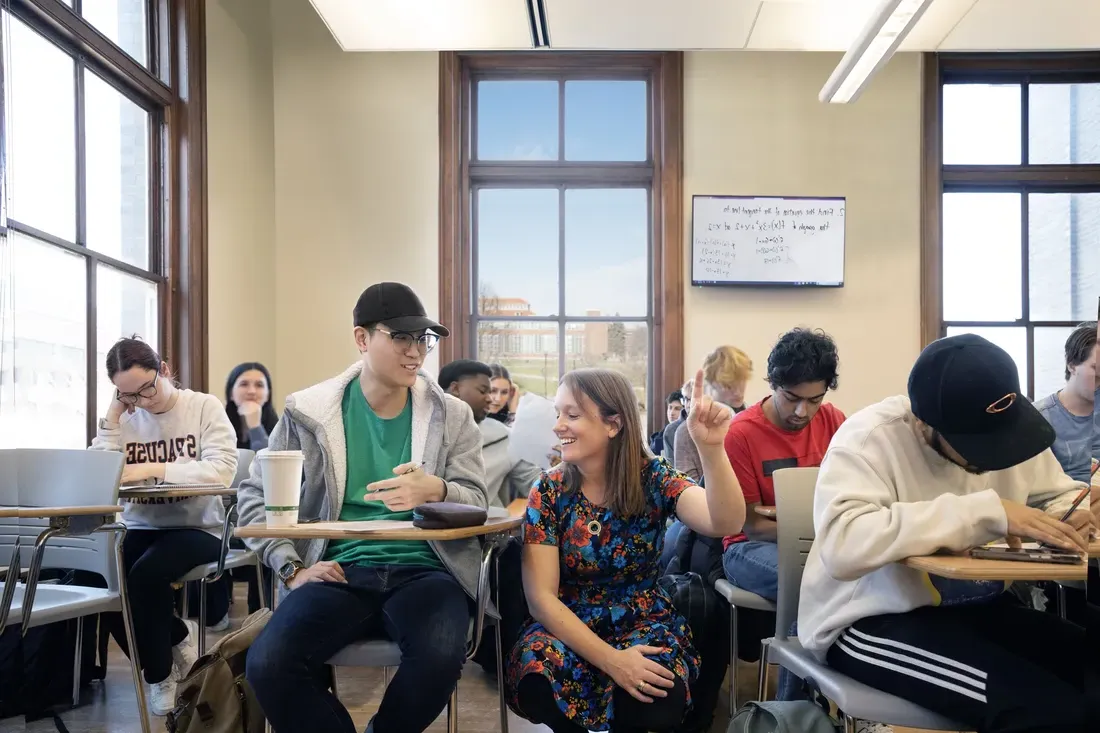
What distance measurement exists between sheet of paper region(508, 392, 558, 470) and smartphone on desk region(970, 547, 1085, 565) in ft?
5.82

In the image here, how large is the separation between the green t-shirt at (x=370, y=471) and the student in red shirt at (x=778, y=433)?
89 centimetres

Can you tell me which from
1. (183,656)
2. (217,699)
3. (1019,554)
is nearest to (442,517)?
(217,699)

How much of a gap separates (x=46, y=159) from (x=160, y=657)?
208cm

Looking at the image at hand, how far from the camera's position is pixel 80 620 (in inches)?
110

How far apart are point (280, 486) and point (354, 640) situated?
1.21ft

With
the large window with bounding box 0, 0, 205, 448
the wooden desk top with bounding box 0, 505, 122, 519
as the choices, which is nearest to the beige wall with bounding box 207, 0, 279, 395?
the large window with bounding box 0, 0, 205, 448

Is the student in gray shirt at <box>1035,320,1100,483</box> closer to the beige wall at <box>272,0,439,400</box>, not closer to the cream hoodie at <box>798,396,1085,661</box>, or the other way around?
the cream hoodie at <box>798,396,1085,661</box>

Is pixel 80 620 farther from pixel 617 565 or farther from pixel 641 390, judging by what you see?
pixel 641 390

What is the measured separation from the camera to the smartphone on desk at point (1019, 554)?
46.5 inches

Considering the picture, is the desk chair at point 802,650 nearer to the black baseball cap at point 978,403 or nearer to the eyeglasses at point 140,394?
the black baseball cap at point 978,403

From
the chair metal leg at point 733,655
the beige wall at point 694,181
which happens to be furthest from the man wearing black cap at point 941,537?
the beige wall at point 694,181

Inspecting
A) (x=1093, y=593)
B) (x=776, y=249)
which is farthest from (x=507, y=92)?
(x=1093, y=593)

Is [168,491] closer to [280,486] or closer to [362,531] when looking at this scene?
[280,486]

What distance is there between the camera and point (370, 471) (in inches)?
85.2
